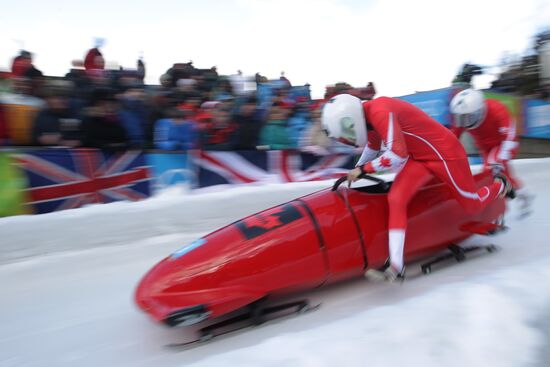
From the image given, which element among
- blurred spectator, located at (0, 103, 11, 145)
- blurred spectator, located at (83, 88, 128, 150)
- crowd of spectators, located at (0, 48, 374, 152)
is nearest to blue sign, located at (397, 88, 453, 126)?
crowd of spectators, located at (0, 48, 374, 152)

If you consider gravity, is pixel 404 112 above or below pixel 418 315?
above

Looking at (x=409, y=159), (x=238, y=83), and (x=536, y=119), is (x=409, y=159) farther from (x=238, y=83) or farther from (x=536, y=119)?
(x=536, y=119)

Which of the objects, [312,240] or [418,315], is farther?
[312,240]

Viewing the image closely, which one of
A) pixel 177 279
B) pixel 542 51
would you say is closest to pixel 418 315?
pixel 177 279

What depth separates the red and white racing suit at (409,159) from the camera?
241cm

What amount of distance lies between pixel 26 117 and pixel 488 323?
14.0 feet

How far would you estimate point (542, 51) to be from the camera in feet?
33.5

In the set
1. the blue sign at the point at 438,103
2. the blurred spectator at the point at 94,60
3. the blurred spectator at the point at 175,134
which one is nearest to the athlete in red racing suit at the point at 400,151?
the blurred spectator at the point at 175,134

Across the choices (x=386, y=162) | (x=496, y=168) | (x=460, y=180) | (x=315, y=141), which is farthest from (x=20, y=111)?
(x=496, y=168)

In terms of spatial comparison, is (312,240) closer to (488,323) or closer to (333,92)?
(488,323)

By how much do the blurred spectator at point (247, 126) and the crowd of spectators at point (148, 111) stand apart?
14 millimetres

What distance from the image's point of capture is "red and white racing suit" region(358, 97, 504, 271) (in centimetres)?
241

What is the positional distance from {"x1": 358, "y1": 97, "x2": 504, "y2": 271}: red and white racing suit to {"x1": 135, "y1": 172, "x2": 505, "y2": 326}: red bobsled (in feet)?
0.44

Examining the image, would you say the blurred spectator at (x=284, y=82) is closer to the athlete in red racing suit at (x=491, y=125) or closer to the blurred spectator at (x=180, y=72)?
the blurred spectator at (x=180, y=72)
